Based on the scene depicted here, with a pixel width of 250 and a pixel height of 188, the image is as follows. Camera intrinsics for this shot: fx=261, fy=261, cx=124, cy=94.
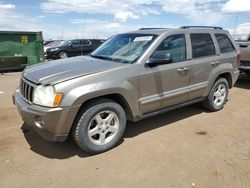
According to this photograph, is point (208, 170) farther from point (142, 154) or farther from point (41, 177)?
point (41, 177)

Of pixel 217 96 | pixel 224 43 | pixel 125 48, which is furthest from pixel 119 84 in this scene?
pixel 224 43

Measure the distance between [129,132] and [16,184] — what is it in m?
2.02

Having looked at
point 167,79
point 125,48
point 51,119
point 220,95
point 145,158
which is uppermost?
point 125,48

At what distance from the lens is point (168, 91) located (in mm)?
4383

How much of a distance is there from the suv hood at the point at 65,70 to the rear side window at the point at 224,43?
257cm

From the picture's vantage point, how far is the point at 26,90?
3.69 m

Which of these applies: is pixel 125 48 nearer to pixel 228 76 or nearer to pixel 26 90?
pixel 26 90

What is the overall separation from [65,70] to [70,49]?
14437 mm

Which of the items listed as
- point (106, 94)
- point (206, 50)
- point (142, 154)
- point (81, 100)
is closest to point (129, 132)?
point (142, 154)

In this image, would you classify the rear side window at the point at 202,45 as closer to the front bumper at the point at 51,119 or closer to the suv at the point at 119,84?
the suv at the point at 119,84

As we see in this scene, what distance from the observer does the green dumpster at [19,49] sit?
1108 centimetres

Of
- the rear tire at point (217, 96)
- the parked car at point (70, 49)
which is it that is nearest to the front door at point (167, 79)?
the rear tire at point (217, 96)

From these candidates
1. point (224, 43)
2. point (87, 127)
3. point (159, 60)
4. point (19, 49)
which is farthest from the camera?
point (19, 49)

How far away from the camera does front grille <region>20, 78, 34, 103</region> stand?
11.6 ft
